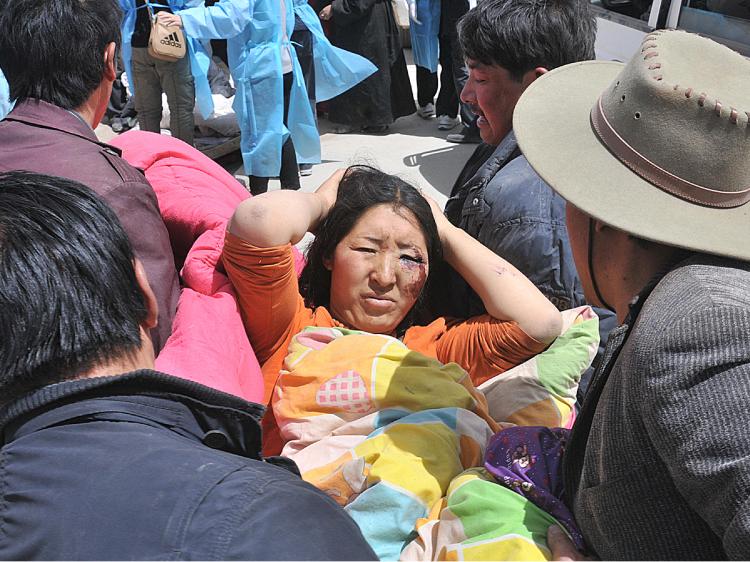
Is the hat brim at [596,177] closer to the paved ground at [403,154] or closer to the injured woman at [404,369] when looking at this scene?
the injured woman at [404,369]

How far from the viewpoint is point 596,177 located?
4.35 feet

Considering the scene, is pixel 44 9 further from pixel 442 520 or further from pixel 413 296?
pixel 442 520

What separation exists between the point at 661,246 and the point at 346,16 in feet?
19.8

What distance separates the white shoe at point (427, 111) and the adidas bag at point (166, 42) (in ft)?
11.7

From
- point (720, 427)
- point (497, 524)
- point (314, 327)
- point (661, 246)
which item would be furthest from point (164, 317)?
point (720, 427)

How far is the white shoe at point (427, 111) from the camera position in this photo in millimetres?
7676

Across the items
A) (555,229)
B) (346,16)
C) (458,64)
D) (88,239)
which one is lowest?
(458,64)

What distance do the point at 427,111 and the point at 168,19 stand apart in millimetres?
3644

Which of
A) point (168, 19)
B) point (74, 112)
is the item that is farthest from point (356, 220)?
point (168, 19)

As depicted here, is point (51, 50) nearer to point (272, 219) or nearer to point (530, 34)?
point (272, 219)

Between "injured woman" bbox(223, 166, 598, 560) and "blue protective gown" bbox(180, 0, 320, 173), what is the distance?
274 cm

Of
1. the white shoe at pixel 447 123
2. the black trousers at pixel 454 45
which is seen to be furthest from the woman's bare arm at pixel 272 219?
the white shoe at pixel 447 123

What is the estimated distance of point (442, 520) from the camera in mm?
1475

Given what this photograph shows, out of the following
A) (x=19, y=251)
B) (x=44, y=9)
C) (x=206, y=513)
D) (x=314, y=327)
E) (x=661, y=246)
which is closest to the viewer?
(x=206, y=513)
